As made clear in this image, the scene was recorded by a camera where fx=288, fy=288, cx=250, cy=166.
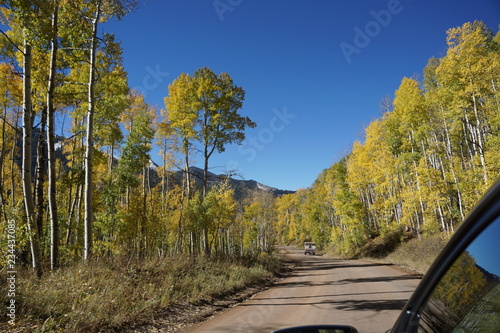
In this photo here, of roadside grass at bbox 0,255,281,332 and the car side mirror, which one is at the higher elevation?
the car side mirror

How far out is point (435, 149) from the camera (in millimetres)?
23562

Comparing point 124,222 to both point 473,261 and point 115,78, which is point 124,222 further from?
point 473,261

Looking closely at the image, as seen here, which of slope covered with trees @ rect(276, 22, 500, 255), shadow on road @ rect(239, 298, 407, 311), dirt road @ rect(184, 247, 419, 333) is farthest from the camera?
slope covered with trees @ rect(276, 22, 500, 255)

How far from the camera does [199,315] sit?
27.7 ft

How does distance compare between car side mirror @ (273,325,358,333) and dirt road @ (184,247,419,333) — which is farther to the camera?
dirt road @ (184,247,419,333)

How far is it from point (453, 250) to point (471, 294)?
29 centimetres

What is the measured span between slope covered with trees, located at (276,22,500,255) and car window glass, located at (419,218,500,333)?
17380 mm

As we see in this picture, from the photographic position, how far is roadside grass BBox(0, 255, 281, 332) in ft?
19.0

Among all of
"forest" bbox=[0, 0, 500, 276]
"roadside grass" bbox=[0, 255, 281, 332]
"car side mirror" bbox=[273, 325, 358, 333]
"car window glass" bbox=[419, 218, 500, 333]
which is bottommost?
"roadside grass" bbox=[0, 255, 281, 332]

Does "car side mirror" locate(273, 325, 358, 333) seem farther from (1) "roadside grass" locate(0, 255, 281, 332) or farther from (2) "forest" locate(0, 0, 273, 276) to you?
(2) "forest" locate(0, 0, 273, 276)

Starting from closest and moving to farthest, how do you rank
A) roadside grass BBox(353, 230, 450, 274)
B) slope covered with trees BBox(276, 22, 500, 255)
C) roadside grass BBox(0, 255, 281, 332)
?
roadside grass BBox(0, 255, 281, 332)
slope covered with trees BBox(276, 22, 500, 255)
roadside grass BBox(353, 230, 450, 274)

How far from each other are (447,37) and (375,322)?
19317mm

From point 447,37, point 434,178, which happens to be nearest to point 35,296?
point 434,178

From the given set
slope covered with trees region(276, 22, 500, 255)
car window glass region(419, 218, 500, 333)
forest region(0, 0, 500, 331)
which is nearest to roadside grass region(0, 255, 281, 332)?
forest region(0, 0, 500, 331)
